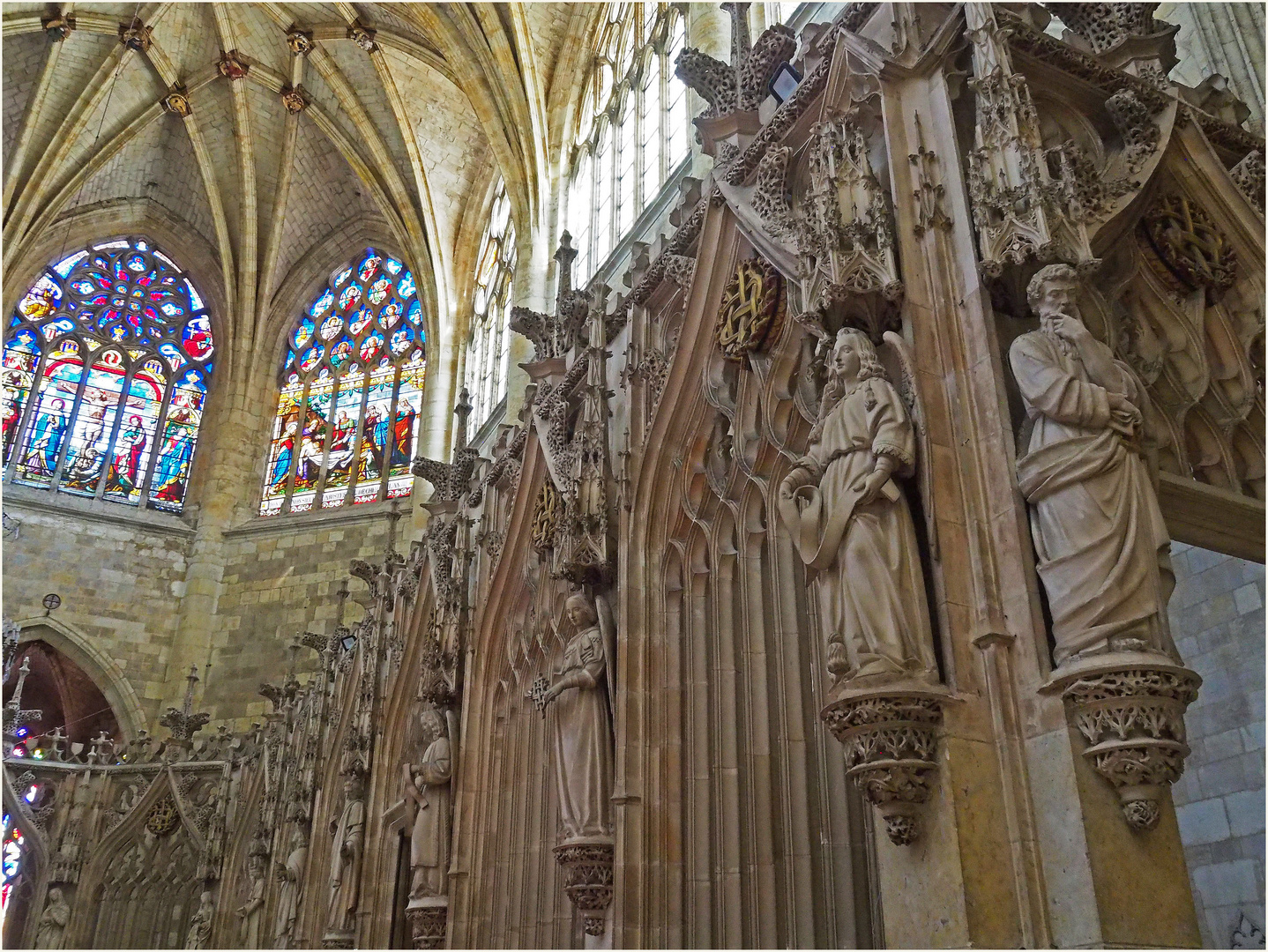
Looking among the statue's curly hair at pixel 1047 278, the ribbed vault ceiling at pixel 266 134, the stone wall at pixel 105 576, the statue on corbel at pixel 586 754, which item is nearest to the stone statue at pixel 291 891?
the statue on corbel at pixel 586 754

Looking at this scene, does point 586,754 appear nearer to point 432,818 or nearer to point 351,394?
point 432,818

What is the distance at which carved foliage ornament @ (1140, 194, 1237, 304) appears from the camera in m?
5.98

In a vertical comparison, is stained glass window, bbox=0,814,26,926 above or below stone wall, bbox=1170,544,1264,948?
above

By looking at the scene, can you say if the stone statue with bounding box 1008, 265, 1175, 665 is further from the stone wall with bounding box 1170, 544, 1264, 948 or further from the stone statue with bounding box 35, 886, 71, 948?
the stone statue with bounding box 35, 886, 71, 948

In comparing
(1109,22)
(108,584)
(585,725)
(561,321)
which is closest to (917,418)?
(1109,22)

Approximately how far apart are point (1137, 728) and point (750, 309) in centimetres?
383

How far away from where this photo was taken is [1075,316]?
15.8 feet

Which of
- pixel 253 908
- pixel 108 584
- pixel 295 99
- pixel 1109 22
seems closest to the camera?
pixel 1109 22

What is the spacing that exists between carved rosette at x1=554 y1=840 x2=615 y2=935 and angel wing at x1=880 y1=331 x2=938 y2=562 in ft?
11.8

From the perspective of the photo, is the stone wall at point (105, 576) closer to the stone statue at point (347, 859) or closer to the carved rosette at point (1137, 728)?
the stone statue at point (347, 859)

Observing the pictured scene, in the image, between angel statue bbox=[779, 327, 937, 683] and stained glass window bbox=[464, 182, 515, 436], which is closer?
angel statue bbox=[779, 327, 937, 683]

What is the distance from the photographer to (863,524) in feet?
15.2

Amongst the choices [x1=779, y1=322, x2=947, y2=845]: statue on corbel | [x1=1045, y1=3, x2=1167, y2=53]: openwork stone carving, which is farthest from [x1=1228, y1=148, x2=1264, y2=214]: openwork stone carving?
[x1=779, y1=322, x2=947, y2=845]: statue on corbel

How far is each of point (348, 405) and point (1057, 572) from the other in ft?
69.6
